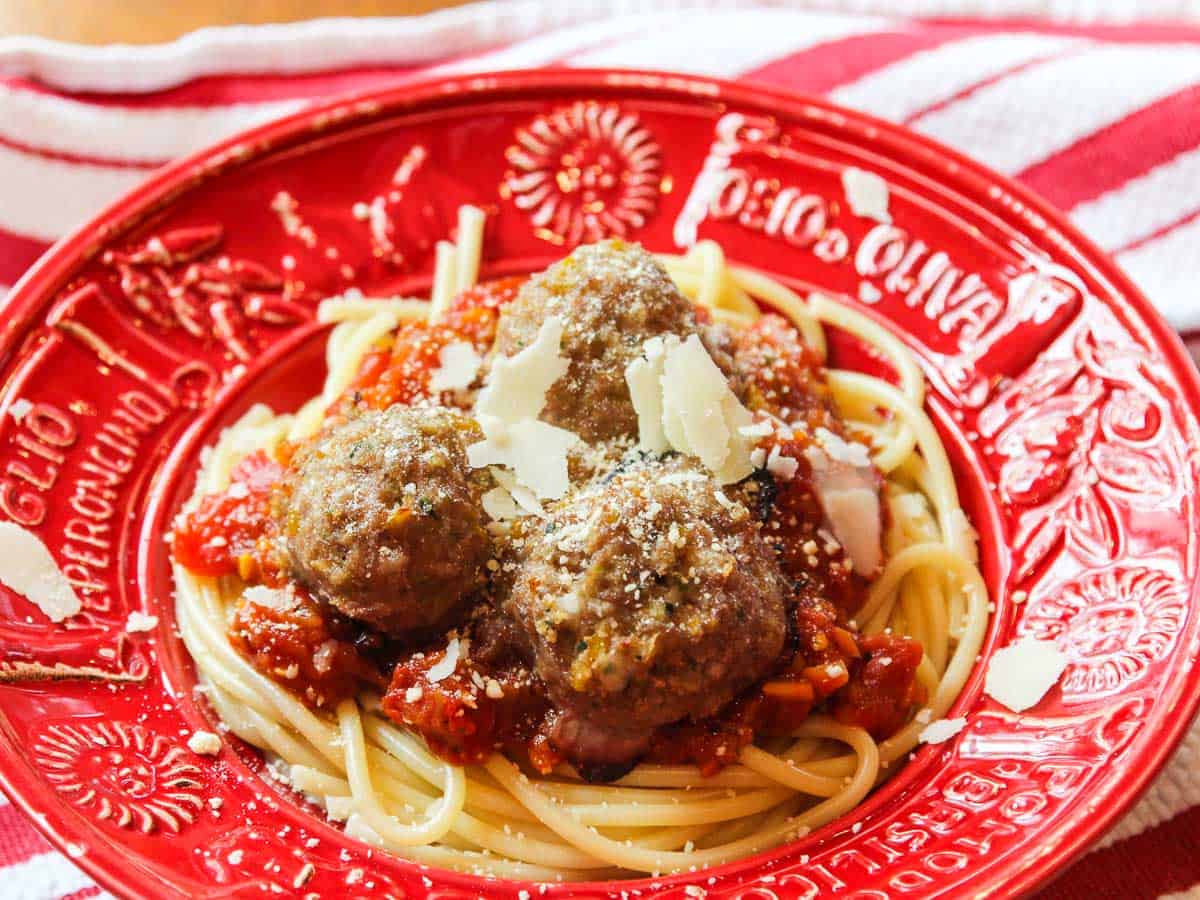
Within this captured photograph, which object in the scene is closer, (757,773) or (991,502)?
(757,773)

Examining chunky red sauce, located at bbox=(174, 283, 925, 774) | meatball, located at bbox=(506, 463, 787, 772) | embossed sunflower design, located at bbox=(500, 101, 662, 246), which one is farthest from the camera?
embossed sunflower design, located at bbox=(500, 101, 662, 246)

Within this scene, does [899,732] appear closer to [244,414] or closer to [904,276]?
[904,276]

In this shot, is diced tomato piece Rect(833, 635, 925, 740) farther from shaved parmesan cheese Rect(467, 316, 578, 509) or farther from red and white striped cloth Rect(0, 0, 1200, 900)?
red and white striped cloth Rect(0, 0, 1200, 900)

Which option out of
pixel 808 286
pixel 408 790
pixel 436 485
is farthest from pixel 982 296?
pixel 408 790

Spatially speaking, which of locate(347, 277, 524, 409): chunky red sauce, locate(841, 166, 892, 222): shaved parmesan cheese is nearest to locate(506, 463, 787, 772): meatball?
locate(347, 277, 524, 409): chunky red sauce

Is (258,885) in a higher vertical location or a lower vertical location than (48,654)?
lower

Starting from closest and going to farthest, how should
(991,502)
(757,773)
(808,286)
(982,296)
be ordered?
(757,773) → (991,502) → (982,296) → (808,286)
